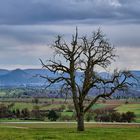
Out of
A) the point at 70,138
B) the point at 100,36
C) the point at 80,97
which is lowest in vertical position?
the point at 70,138

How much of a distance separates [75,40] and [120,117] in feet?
170

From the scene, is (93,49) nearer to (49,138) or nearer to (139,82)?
(139,82)

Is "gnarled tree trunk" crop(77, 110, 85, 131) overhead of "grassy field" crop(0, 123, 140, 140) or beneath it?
overhead

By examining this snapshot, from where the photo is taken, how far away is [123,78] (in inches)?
2239

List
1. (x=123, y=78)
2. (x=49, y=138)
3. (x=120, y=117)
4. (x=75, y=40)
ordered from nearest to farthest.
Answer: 1. (x=49, y=138)
2. (x=75, y=40)
3. (x=123, y=78)
4. (x=120, y=117)

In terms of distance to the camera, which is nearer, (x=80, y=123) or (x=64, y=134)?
(x=64, y=134)

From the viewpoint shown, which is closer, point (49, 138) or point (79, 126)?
point (49, 138)

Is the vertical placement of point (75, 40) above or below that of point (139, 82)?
above

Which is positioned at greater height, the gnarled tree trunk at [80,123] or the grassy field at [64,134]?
the gnarled tree trunk at [80,123]

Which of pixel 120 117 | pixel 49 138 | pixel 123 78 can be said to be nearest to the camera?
pixel 49 138

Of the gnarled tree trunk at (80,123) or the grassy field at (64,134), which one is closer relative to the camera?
the grassy field at (64,134)

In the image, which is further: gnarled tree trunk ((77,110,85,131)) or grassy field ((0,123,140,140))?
gnarled tree trunk ((77,110,85,131))

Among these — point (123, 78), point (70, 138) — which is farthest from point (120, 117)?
point (70, 138)

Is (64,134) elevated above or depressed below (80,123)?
below
